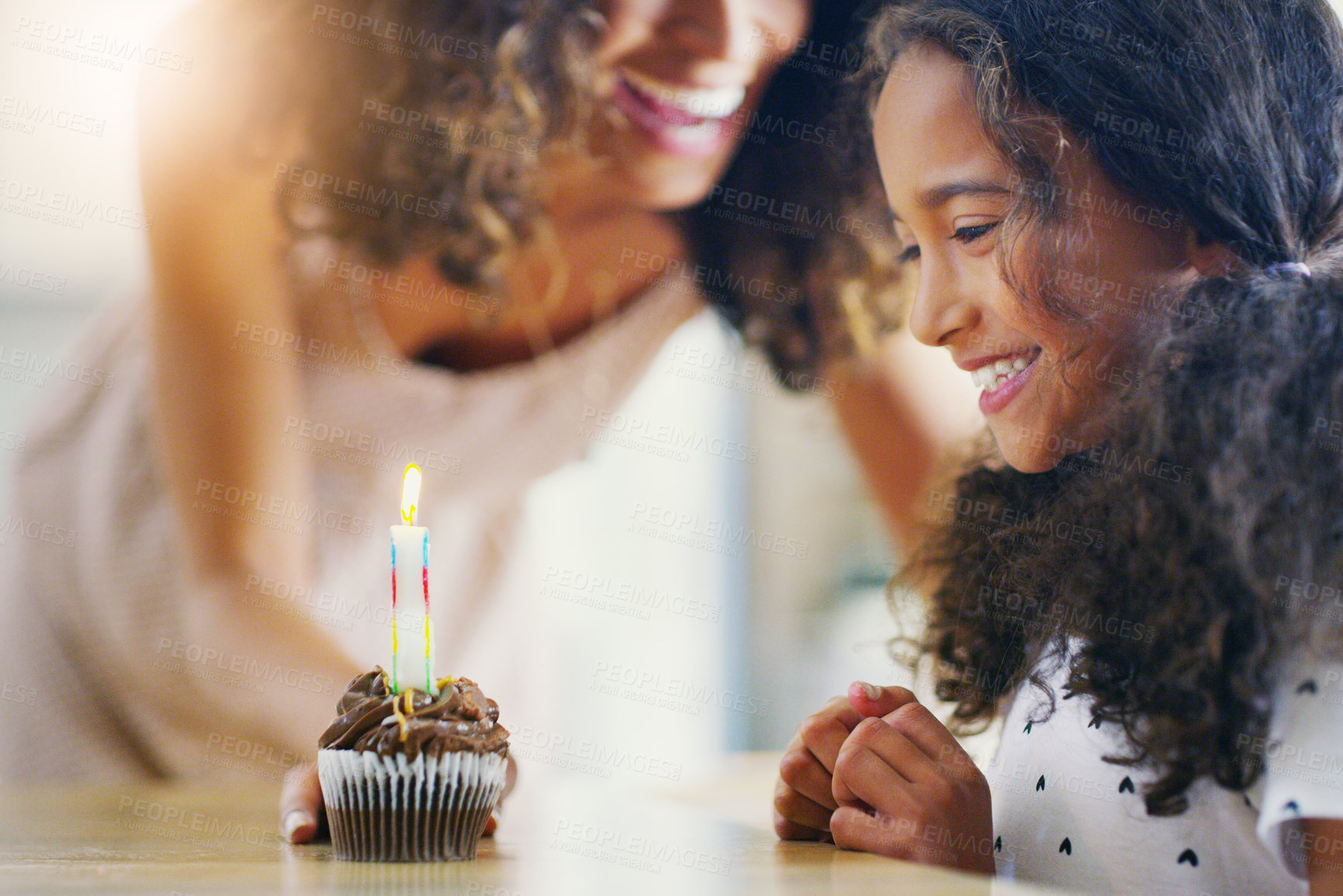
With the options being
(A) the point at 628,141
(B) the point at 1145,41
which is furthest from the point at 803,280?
(B) the point at 1145,41

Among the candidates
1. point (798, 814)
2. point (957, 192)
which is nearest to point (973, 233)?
point (957, 192)

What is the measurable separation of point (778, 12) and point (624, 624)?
92cm

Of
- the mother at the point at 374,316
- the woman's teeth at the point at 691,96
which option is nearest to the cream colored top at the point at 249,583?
the mother at the point at 374,316

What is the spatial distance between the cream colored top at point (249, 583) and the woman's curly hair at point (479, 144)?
0.51ft

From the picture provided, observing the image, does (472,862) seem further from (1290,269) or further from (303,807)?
(1290,269)

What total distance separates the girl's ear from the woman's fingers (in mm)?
903

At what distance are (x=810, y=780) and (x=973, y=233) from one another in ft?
1.95

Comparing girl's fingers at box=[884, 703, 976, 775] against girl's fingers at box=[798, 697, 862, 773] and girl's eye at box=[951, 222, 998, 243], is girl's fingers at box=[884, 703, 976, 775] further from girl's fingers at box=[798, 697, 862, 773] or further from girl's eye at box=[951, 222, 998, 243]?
girl's eye at box=[951, 222, 998, 243]

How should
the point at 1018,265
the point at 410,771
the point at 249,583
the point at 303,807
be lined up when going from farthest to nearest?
1. the point at 249,583
2. the point at 1018,265
3. the point at 303,807
4. the point at 410,771

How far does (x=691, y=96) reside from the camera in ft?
5.89

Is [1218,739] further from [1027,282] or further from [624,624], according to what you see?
[624,624]

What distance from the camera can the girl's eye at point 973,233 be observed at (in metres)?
1.28

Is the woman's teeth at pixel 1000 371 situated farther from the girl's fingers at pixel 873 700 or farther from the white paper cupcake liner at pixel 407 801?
the white paper cupcake liner at pixel 407 801

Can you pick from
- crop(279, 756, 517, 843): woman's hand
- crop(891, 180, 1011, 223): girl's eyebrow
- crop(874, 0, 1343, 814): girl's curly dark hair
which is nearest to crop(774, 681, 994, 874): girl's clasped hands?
crop(874, 0, 1343, 814): girl's curly dark hair
